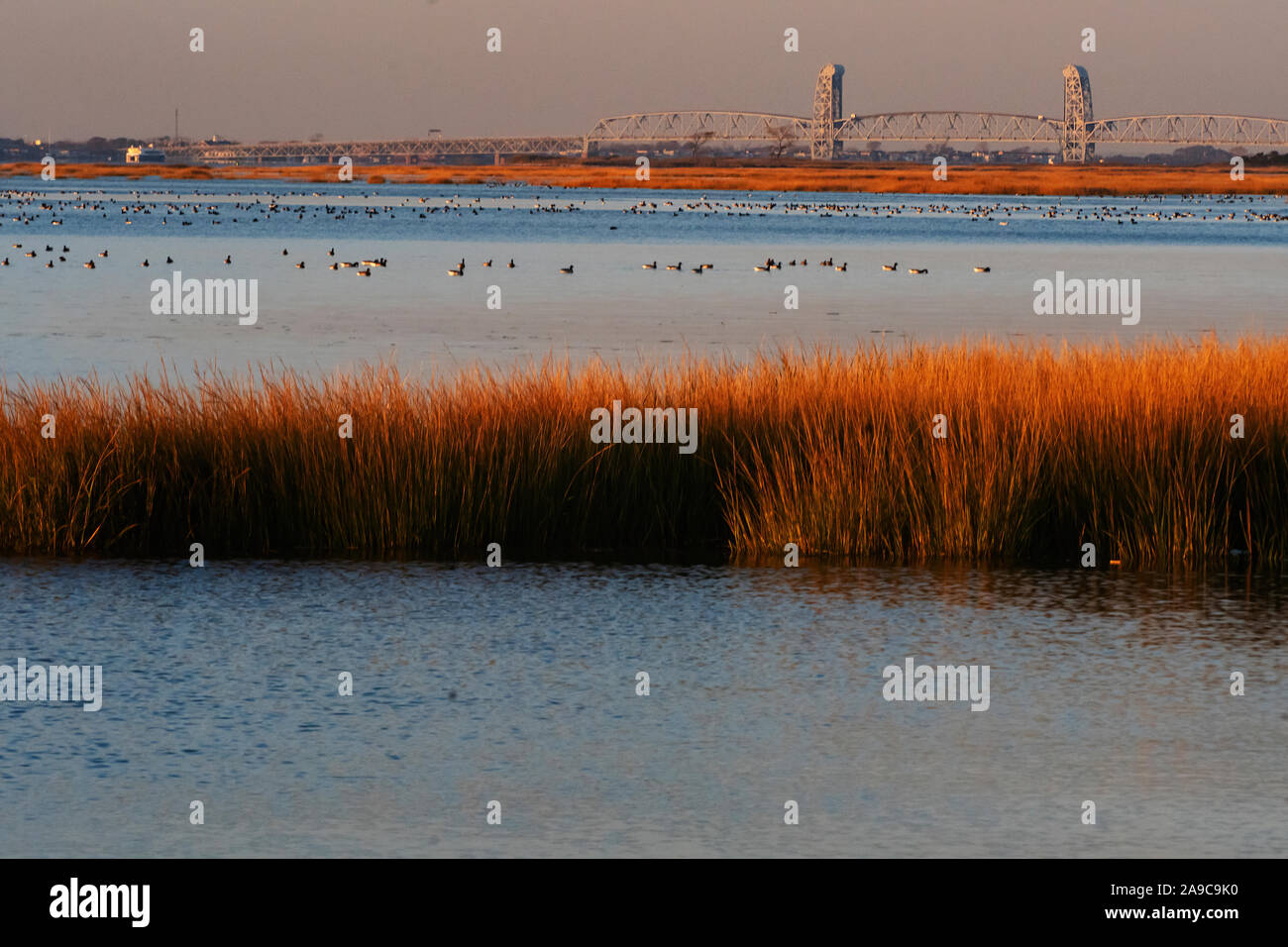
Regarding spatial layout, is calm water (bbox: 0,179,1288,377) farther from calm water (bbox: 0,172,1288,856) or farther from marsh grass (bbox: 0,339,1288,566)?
calm water (bbox: 0,172,1288,856)

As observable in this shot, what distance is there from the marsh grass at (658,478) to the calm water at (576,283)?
9.17 ft

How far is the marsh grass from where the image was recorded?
597 inches

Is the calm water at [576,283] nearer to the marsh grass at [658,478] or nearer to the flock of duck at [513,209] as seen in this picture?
the flock of duck at [513,209]

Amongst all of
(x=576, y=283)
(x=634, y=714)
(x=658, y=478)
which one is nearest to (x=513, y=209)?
(x=576, y=283)

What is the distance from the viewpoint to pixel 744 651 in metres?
11.9

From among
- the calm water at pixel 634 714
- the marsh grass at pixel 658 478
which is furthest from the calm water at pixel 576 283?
the calm water at pixel 634 714

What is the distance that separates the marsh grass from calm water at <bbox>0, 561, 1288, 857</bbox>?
693 mm

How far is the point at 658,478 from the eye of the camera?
16.0 metres

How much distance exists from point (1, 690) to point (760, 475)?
22.2 ft

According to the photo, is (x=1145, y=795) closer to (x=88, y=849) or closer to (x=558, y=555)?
(x=88, y=849)

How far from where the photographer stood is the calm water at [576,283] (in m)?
30.7

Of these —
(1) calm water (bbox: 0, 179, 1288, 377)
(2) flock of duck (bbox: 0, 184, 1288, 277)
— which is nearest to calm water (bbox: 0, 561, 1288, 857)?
(1) calm water (bbox: 0, 179, 1288, 377)

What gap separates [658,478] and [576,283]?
32919 millimetres
